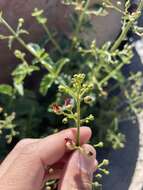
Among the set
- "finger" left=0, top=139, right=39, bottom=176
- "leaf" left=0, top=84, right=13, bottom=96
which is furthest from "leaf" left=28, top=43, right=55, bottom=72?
"finger" left=0, top=139, right=39, bottom=176

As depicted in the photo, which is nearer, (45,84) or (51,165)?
(51,165)

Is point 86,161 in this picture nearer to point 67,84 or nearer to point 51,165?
point 51,165

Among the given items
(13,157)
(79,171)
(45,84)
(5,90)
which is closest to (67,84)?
(45,84)

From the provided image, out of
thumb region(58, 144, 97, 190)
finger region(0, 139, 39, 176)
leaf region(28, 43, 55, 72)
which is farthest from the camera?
leaf region(28, 43, 55, 72)

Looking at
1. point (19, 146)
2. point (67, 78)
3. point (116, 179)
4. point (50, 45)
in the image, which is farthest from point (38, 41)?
point (19, 146)

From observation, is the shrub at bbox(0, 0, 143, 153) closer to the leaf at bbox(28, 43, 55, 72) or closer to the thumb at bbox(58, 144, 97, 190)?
the leaf at bbox(28, 43, 55, 72)

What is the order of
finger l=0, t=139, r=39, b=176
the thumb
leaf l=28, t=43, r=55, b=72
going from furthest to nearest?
leaf l=28, t=43, r=55, b=72 → finger l=0, t=139, r=39, b=176 → the thumb

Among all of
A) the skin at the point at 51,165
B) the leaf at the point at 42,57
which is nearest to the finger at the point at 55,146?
the skin at the point at 51,165

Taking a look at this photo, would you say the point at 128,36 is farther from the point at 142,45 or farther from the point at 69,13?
the point at 69,13
